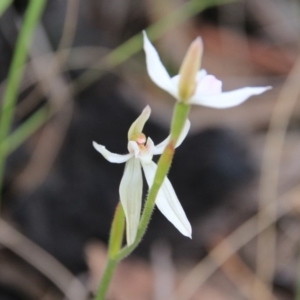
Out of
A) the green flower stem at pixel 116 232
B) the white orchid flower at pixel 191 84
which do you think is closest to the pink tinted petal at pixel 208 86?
the white orchid flower at pixel 191 84

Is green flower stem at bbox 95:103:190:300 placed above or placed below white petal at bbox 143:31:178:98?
below

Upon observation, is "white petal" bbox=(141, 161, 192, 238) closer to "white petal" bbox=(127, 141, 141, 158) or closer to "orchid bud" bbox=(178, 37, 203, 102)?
"white petal" bbox=(127, 141, 141, 158)

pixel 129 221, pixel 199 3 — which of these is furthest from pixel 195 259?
pixel 129 221

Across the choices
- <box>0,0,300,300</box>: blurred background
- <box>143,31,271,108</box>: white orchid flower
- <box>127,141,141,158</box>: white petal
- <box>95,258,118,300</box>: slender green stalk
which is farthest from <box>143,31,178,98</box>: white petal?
<box>0,0,300,300</box>: blurred background

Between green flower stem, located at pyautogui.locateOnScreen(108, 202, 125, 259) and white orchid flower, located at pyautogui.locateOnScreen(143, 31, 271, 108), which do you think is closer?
white orchid flower, located at pyautogui.locateOnScreen(143, 31, 271, 108)

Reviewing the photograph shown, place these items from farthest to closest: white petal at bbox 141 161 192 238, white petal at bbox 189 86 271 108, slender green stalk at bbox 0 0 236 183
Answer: slender green stalk at bbox 0 0 236 183, white petal at bbox 141 161 192 238, white petal at bbox 189 86 271 108

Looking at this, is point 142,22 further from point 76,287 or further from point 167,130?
point 76,287

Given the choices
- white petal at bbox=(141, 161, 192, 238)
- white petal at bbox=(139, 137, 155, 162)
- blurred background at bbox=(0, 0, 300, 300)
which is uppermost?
blurred background at bbox=(0, 0, 300, 300)

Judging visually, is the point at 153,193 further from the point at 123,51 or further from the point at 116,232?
the point at 123,51
